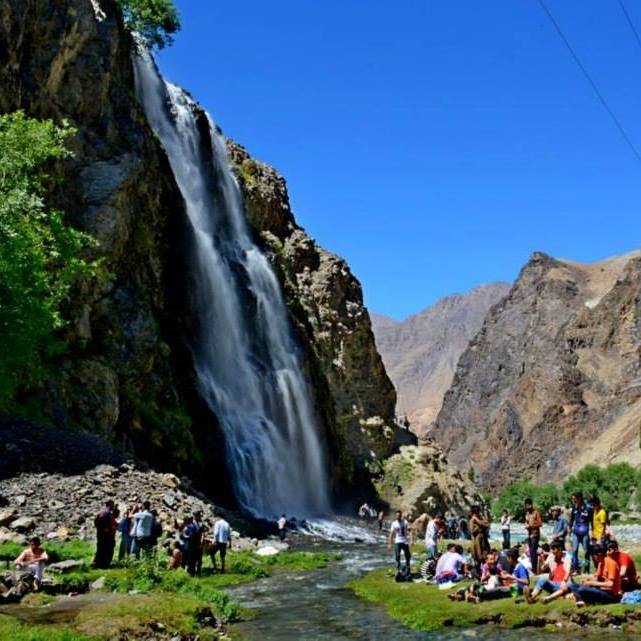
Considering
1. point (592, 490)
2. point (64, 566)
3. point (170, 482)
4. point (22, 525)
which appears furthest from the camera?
point (592, 490)

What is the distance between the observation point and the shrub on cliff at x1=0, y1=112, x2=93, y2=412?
96.4 ft

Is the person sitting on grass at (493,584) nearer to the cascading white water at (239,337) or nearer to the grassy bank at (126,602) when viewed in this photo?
the grassy bank at (126,602)

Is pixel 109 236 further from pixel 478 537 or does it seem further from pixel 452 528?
pixel 478 537

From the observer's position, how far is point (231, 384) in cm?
5806

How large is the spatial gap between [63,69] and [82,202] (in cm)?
900

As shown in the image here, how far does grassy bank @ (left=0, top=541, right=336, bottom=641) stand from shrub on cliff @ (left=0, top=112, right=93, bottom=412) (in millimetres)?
8573

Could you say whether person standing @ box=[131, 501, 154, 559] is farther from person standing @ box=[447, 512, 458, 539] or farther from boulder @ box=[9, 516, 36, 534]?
person standing @ box=[447, 512, 458, 539]

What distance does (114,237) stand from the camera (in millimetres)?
46375

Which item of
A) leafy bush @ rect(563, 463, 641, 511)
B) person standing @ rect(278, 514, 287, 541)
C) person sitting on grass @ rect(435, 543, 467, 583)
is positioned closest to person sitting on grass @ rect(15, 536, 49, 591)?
person sitting on grass @ rect(435, 543, 467, 583)

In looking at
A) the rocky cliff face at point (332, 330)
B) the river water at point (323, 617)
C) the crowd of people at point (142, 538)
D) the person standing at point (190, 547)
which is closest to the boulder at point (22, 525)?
the crowd of people at point (142, 538)

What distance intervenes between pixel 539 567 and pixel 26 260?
1991 cm

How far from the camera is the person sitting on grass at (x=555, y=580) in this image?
61.6ft

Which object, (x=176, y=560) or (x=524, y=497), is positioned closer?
(x=176, y=560)

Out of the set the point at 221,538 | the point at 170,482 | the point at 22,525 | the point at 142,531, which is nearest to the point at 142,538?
the point at 142,531
